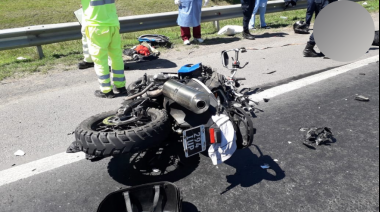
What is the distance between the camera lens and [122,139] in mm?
2615

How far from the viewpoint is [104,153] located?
2627mm

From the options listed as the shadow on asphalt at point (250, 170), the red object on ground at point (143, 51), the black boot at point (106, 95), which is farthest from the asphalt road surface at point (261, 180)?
the red object on ground at point (143, 51)

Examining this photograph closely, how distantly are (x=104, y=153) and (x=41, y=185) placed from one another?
2.70 ft

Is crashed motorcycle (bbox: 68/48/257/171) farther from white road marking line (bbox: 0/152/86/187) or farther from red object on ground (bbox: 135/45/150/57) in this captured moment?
red object on ground (bbox: 135/45/150/57)

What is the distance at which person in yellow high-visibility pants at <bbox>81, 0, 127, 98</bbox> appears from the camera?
5.03m

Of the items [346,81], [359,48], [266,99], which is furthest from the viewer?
[346,81]

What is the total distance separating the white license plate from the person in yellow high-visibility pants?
2796 mm

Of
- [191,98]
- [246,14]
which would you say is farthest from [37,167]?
[246,14]

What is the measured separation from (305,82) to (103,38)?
3254 millimetres

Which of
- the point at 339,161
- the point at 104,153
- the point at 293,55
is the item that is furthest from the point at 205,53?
the point at 104,153

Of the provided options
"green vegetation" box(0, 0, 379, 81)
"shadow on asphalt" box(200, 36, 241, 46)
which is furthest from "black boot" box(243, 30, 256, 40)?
"green vegetation" box(0, 0, 379, 81)

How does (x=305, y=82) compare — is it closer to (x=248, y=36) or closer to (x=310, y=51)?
(x=310, y=51)

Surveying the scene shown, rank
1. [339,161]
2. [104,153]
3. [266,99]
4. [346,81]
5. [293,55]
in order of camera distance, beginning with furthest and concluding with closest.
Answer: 1. [293,55]
2. [346,81]
3. [266,99]
4. [339,161]
5. [104,153]

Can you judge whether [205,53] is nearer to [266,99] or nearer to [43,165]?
[266,99]
